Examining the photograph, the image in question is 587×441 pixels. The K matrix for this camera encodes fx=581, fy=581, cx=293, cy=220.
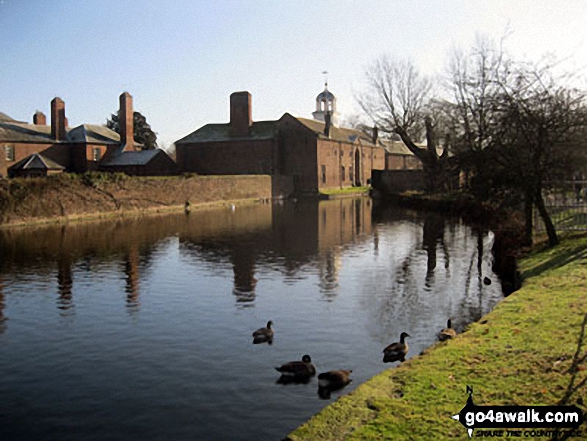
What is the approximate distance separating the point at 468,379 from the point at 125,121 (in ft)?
179

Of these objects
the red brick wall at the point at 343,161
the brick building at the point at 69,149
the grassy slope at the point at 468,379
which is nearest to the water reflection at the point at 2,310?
the grassy slope at the point at 468,379

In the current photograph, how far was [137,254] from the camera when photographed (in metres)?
21.2

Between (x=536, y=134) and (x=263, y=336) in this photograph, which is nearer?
(x=263, y=336)

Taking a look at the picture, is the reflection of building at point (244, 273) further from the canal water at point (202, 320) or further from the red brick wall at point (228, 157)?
the red brick wall at point (228, 157)

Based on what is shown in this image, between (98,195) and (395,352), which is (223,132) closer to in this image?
(98,195)

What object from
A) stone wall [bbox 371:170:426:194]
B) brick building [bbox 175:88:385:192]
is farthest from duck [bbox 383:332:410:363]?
brick building [bbox 175:88:385:192]

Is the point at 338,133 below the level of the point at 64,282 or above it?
above

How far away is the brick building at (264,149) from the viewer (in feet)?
209

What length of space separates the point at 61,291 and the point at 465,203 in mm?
27571

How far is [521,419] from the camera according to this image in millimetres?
5906

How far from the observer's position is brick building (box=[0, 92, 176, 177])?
48.0 m

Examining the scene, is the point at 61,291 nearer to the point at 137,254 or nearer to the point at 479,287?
the point at 137,254

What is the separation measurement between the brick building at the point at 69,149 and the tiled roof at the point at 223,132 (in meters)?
8.67

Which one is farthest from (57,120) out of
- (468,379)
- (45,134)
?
(468,379)
